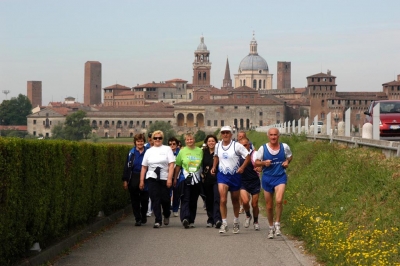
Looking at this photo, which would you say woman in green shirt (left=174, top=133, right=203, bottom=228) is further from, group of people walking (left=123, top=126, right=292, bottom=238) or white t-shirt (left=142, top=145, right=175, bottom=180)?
white t-shirt (left=142, top=145, right=175, bottom=180)

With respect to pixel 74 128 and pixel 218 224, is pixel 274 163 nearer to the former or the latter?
pixel 218 224

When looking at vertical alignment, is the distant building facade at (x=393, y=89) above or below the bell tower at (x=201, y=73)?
below

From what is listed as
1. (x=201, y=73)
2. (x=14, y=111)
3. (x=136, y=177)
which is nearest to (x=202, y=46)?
(x=201, y=73)

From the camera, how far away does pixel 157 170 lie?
12.6m

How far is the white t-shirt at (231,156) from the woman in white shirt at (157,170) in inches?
43.1

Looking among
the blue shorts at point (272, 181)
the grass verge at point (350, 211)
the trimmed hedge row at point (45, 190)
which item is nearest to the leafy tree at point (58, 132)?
the grass verge at point (350, 211)

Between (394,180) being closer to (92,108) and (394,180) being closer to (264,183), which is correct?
(264,183)

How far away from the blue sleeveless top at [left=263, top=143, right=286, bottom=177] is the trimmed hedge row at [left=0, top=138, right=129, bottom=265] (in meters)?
2.18

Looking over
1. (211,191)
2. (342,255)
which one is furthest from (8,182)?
(211,191)

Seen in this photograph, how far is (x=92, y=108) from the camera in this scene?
17000 cm

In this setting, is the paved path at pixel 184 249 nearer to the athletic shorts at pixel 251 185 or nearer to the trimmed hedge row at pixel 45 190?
the trimmed hedge row at pixel 45 190

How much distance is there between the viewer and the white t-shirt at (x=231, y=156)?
11.6 meters

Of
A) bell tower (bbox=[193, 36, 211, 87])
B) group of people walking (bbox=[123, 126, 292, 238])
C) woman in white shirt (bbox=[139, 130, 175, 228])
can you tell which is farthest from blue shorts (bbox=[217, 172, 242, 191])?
bell tower (bbox=[193, 36, 211, 87])

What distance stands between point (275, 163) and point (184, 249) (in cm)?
157
